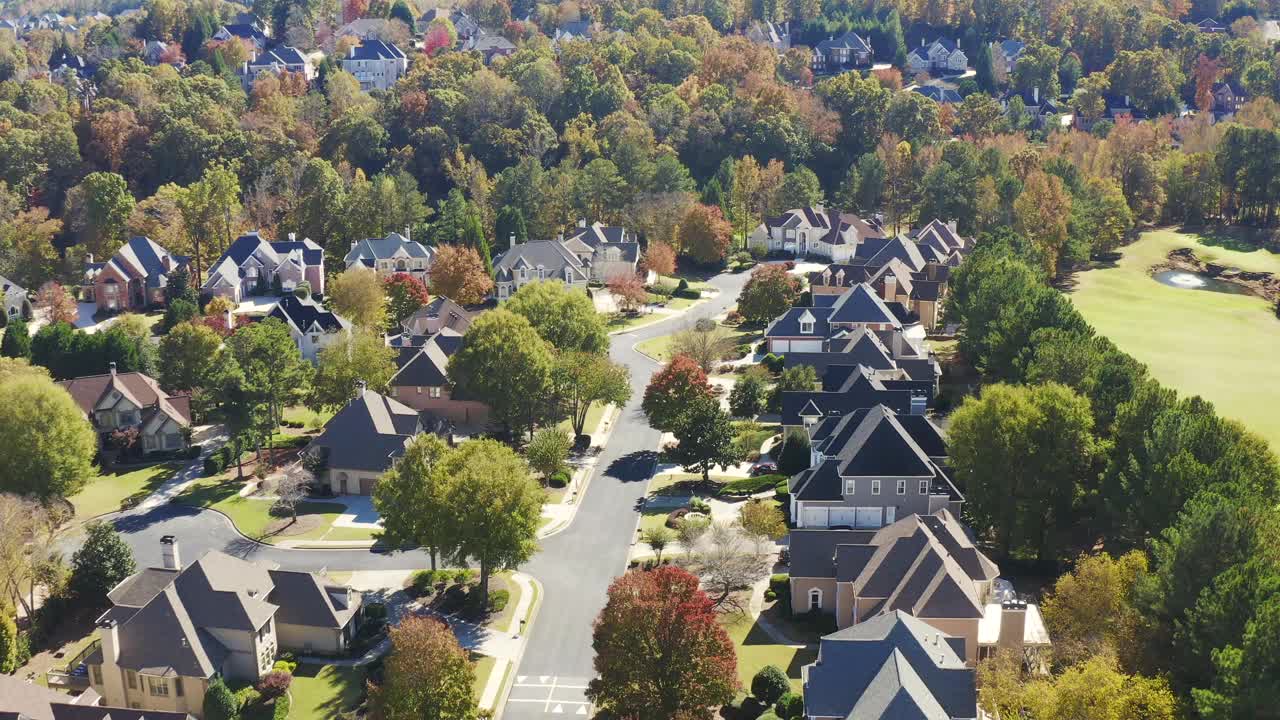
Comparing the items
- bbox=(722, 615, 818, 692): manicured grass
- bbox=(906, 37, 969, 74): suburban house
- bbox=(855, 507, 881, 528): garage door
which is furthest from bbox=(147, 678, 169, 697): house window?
bbox=(906, 37, 969, 74): suburban house

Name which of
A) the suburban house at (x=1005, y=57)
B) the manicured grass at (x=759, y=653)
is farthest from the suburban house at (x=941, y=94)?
the manicured grass at (x=759, y=653)

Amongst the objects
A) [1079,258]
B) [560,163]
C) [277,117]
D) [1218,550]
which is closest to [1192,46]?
[1079,258]

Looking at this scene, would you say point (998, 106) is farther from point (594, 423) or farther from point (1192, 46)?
point (594, 423)

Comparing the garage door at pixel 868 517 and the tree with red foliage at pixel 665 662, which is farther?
the garage door at pixel 868 517

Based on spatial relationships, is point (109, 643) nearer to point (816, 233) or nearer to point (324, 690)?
point (324, 690)

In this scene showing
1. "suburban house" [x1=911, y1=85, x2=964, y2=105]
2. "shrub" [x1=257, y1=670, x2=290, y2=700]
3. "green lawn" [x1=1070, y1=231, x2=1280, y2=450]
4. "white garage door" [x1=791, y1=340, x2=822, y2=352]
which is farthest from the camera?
"suburban house" [x1=911, y1=85, x2=964, y2=105]

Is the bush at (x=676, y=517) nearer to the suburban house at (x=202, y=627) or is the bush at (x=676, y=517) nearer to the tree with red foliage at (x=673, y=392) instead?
the tree with red foliage at (x=673, y=392)

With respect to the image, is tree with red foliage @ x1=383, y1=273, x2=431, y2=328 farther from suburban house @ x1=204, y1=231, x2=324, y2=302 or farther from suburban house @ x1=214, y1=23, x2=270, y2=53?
A: suburban house @ x1=214, y1=23, x2=270, y2=53
